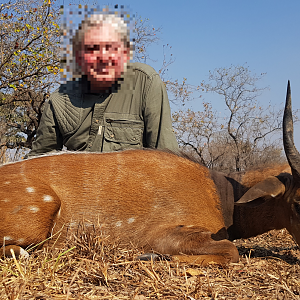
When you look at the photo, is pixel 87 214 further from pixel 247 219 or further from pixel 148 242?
pixel 247 219

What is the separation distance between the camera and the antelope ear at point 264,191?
11.6 feet

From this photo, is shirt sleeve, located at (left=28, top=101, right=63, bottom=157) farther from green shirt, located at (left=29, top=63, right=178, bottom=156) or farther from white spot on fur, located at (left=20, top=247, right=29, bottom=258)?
white spot on fur, located at (left=20, top=247, right=29, bottom=258)

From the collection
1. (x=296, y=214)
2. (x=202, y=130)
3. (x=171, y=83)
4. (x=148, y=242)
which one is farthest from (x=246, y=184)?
(x=202, y=130)

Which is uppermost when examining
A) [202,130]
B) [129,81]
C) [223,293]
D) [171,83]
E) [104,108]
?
[129,81]

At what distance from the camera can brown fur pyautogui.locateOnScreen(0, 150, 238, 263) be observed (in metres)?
3.34

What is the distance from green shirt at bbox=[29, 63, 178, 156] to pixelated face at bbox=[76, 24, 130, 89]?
A: 0.17 meters

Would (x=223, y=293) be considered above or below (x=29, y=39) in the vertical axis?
below

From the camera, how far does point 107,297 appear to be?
2117 millimetres

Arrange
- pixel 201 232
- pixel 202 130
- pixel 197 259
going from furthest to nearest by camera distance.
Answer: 1. pixel 202 130
2. pixel 201 232
3. pixel 197 259

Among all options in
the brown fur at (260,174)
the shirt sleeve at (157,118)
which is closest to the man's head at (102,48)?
the shirt sleeve at (157,118)

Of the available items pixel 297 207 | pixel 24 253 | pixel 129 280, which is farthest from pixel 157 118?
pixel 129 280

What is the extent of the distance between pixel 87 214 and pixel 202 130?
1564 centimetres

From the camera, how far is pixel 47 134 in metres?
5.02

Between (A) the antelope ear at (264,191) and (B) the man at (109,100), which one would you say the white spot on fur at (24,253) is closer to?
(B) the man at (109,100)
